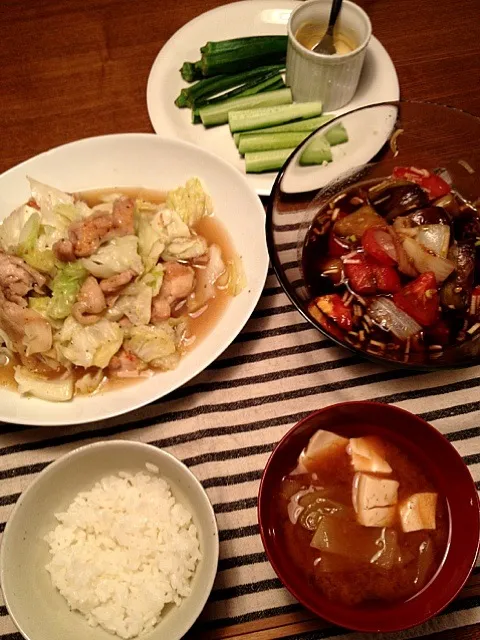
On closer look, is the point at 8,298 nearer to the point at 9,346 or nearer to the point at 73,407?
the point at 9,346

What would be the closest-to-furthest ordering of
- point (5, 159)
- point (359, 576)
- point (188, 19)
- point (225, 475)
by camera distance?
1. point (359, 576)
2. point (225, 475)
3. point (5, 159)
4. point (188, 19)

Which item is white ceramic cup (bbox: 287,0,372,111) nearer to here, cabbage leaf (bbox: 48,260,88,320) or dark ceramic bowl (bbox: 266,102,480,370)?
dark ceramic bowl (bbox: 266,102,480,370)

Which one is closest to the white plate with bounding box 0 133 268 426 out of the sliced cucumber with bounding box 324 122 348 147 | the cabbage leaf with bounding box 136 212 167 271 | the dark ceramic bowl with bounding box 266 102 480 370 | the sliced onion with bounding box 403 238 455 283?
the dark ceramic bowl with bounding box 266 102 480 370

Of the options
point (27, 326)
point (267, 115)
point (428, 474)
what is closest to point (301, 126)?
point (267, 115)

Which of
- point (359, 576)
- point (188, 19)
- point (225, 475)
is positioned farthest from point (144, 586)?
point (188, 19)

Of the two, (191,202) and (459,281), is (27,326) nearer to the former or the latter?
(191,202)
